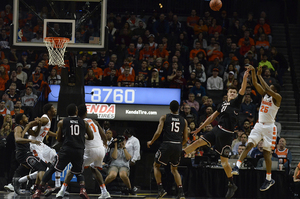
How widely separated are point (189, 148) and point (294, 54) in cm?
1260

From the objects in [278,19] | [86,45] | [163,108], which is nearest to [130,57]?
[163,108]

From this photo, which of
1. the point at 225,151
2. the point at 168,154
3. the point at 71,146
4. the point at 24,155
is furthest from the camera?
the point at 24,155

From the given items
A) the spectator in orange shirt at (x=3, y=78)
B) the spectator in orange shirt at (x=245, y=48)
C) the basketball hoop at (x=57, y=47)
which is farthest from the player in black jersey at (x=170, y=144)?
A: the spectator in orange shirt at (x=245, y=48)

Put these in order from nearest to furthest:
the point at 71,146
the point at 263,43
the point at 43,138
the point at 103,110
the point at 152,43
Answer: the point at 71,146, the point at 43,138, the point at 103,110, the point at 152,43, the point at 263,43

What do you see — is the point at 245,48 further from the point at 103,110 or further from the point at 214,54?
the point at 103,110

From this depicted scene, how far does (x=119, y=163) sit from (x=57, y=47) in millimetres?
3742

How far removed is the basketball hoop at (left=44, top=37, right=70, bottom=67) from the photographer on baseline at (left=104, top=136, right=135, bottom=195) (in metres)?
2.78

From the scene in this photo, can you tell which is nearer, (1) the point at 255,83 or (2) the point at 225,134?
(1) the point at 255,83

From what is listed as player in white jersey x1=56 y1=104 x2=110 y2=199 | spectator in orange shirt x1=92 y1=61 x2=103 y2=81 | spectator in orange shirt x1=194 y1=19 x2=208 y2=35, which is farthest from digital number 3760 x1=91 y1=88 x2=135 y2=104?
player in white jersey x1=56 y1=104 x2=110 y2=199

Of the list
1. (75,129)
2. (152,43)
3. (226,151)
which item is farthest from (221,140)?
(152,43)

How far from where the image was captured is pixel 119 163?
12539 mm

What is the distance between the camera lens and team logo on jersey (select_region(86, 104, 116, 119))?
15.8m

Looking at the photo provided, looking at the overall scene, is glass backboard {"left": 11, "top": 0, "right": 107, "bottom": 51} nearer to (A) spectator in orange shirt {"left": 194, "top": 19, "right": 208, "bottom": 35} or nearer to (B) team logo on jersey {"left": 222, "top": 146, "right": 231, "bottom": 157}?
(B) team logo on jersey {"left": 222, "top": 146, "right": 231, "bottom": 157}

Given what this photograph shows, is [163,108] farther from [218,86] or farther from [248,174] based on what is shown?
[248,174]
